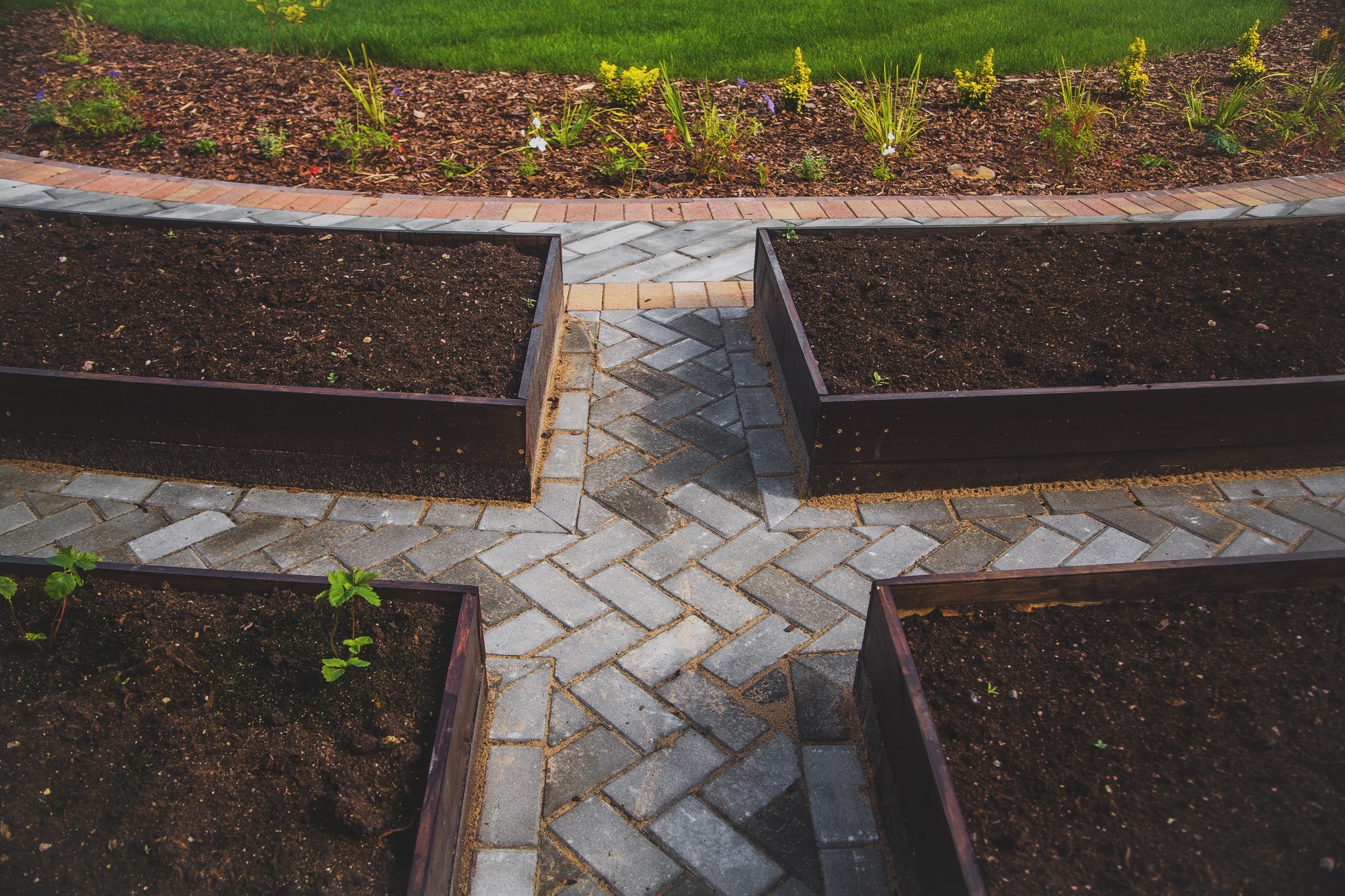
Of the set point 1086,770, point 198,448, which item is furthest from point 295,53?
point 1086,770

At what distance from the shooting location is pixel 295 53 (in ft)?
24.6

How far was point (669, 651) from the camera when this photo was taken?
9.52 feet

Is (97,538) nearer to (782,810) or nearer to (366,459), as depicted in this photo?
(366,459)

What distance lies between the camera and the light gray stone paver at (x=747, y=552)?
3209 mm

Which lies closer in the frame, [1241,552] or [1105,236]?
[1241,552]

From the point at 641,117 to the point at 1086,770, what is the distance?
5618 millimetres

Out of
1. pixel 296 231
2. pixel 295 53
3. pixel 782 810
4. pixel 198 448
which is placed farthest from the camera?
pixel 295 53

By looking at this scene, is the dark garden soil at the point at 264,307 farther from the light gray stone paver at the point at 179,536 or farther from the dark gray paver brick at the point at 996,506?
the dark gray paver brick at the point at 996,506

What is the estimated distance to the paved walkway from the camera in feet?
7.86

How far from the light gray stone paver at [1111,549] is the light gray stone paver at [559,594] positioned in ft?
5.41

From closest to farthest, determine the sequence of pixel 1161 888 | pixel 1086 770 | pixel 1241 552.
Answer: pixel 1161 888 < pixel 1086 770 < pixel 1241 552

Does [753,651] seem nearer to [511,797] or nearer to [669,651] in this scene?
[669,651]

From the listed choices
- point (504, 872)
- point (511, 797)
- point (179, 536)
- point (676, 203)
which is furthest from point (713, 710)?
point (676, 203)

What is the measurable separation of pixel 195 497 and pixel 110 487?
0.34 meters
